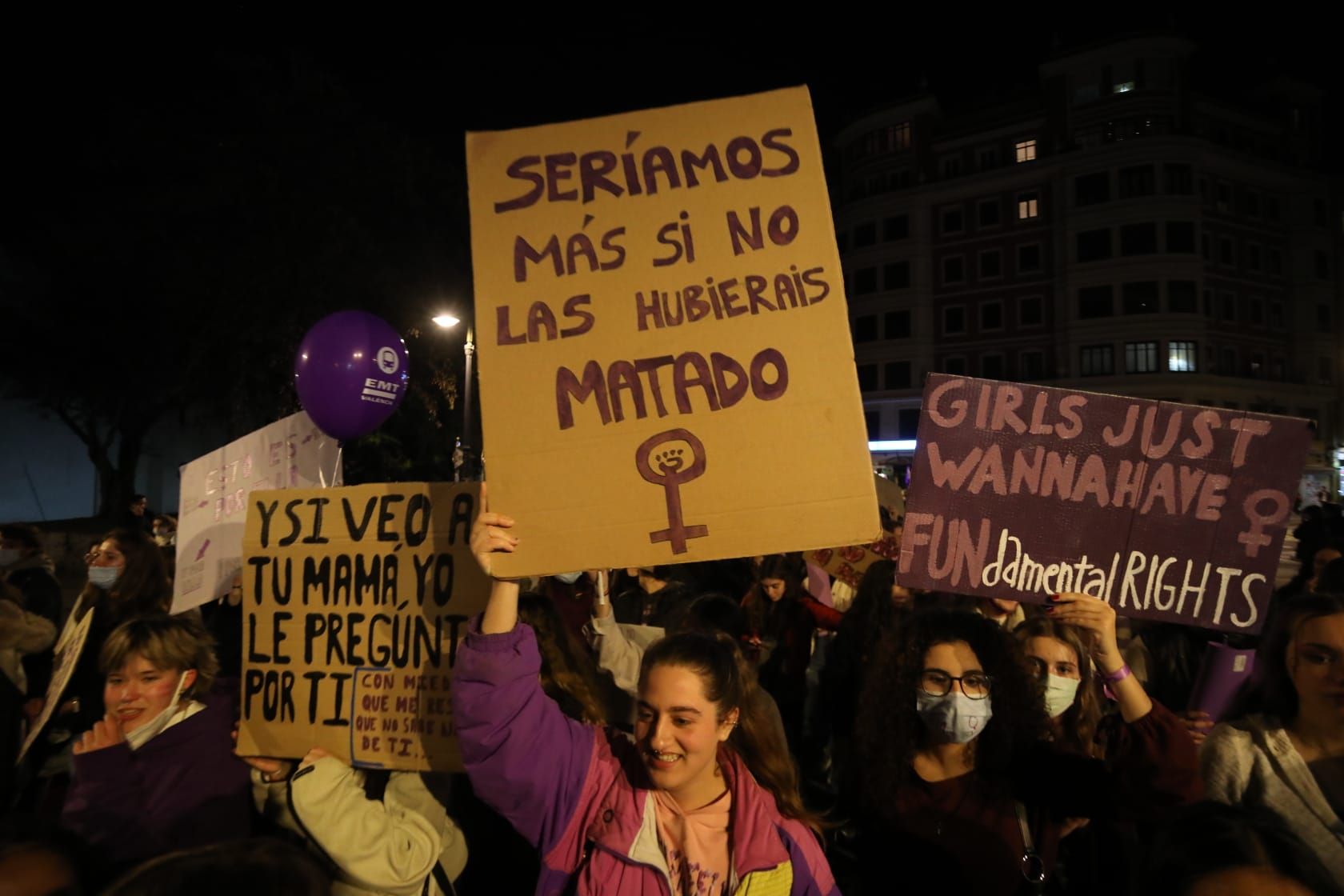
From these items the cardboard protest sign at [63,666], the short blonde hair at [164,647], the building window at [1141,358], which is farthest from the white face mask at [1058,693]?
the building window at [1141,358]

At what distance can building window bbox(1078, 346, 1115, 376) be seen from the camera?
40.4 meters

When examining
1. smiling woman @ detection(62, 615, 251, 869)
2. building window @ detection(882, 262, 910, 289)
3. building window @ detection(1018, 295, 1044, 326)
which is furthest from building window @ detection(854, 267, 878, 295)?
smiling woman @ detection(62, 615, 251, 869)

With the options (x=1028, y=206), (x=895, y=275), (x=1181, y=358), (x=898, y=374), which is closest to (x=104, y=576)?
(x=898, y=374)

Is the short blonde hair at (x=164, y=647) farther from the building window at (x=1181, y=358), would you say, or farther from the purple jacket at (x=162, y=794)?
the building window at (x=1181, y=358)

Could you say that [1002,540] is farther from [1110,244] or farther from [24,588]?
[1110,244]

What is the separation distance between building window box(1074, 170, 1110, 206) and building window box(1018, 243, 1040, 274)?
9.54 feet

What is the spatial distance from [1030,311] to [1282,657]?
44.7m

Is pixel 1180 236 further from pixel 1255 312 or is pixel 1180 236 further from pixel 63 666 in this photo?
pixel 63 666

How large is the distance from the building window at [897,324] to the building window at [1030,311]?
5730 mm

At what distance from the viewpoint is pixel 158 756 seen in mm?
2562

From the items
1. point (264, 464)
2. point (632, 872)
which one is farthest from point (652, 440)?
point (264, 464)

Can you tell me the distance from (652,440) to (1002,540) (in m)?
1.33

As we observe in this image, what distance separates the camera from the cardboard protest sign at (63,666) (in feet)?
11.2

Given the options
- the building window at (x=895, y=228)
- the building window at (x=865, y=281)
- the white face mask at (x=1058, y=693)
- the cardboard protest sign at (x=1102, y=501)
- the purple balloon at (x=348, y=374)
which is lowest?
the white face mask at (x=1058, y=693)
